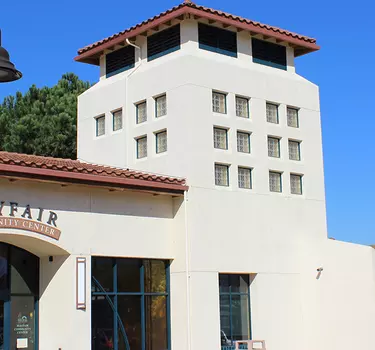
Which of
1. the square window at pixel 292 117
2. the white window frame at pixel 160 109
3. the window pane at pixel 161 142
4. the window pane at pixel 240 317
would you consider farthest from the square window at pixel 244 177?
the window pane at pixel 240 317

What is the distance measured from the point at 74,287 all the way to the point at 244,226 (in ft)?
19.7

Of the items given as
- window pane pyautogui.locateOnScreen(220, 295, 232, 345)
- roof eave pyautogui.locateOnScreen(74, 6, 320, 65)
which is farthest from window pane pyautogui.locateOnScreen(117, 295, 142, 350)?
roof eave pyautogui.locateOnScreen(74, 6, 320, 65)

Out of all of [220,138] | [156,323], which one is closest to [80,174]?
[156,323]

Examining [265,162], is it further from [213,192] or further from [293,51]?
[293,51]

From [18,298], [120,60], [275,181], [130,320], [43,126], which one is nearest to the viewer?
[18,298]

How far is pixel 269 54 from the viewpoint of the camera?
24859 mm

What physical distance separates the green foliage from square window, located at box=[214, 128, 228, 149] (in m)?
16.1

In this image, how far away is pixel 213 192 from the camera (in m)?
22.0

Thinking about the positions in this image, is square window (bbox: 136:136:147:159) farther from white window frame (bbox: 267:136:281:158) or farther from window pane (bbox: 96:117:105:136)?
white window frame (bbox: 267:136:281:158)

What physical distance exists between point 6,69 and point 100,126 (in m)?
16.5

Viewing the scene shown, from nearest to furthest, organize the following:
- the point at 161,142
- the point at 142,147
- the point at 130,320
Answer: the point at 130,320, the point at 161,142, the point at 142,147

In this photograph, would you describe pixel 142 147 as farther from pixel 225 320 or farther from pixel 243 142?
pixel 225 320

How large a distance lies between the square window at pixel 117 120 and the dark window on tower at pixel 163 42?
2.10 meters

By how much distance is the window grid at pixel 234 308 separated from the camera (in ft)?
72.7
